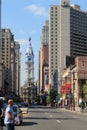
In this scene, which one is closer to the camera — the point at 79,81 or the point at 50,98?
the point at 79,81

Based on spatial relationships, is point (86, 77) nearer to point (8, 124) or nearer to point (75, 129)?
point (75, 129)

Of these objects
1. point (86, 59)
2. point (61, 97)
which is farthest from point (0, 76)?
point (86, 59)

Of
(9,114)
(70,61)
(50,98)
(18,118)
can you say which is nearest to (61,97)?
(50,98)

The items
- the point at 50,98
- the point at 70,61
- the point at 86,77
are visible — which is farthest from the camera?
the point at 70,61

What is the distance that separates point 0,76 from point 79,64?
226ft

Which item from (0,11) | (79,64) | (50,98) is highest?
(0,11)

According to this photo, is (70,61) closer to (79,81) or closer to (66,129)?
(79,81)

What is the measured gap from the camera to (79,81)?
413ft

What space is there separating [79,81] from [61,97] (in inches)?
1283

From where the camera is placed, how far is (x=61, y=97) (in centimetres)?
15762

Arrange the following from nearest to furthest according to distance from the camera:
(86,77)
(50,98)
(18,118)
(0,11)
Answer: (18,118), (86,77), (0,11), (50,98)

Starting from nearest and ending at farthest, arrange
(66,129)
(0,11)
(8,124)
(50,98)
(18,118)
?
(8,124) < (66,129) < (18,118) < (0,11) < (50,98)

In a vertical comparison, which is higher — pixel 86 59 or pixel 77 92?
pixel 86 59

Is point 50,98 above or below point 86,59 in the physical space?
below
